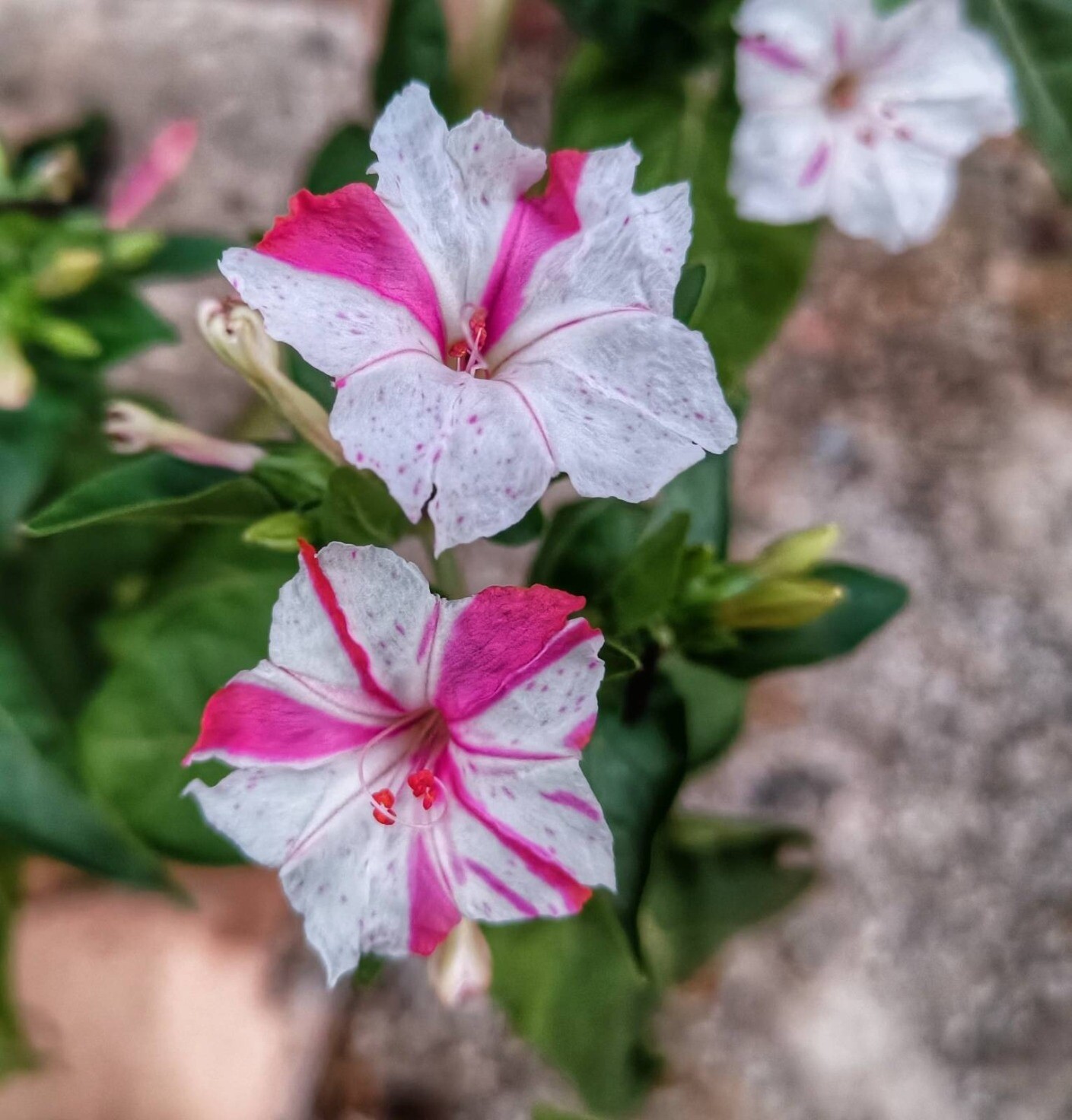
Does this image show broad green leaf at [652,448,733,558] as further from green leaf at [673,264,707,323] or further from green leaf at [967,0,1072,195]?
green leaf at [967,0,1072,195]

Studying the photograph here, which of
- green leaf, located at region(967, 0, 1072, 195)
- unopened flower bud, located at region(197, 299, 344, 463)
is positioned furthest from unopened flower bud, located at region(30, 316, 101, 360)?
green leaf, located at region(967, 0, 1072, 195)

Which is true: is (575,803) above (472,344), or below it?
below

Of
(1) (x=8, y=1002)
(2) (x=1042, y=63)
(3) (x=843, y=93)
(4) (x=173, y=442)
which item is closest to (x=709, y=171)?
(3) (x=843, y=93)

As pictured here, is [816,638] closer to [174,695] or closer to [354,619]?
[354,619]

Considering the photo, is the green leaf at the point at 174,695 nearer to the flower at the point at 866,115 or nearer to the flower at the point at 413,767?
the flower at the point at 413,767

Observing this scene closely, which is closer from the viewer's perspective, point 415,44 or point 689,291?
point 689,291

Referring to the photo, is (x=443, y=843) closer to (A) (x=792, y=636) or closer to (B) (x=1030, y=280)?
(A) (x=792, y=636)

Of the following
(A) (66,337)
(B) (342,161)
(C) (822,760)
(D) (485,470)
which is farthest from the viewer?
(C) (822,760)
